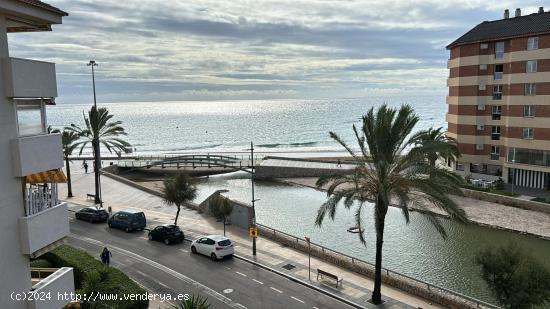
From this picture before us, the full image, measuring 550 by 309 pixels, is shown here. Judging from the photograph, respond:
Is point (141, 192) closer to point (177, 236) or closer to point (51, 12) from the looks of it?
point (177, 236)

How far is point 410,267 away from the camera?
25.0 meters

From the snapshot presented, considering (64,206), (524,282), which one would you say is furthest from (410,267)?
(64,206)

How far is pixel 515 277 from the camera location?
1509cm

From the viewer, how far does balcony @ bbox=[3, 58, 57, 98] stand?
30.7ft

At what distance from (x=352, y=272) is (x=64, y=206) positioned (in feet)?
52.8

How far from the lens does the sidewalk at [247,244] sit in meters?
19.8

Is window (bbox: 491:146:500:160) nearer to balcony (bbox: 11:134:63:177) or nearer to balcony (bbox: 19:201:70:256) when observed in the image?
balcony (bbox: 19:201:70:256)

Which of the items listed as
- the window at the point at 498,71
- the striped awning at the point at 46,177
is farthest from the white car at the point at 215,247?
the window at the point at 498,71

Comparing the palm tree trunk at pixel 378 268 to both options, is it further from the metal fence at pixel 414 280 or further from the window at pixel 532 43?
the window at pixel 532 43

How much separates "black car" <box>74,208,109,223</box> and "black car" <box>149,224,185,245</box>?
283 inches

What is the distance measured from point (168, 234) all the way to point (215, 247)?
471 centimetres

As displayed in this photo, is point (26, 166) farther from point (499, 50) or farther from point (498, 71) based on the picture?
point (498, 71)

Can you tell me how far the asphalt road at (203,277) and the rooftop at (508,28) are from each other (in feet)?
117

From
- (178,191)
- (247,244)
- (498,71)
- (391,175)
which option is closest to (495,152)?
(498,71)
